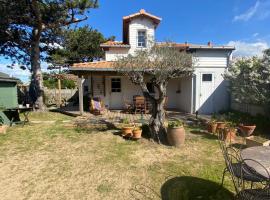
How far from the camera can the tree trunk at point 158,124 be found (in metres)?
6.76

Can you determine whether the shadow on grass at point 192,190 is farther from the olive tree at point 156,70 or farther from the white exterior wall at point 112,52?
the white exterior wall at point 112,52

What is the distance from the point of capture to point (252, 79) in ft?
25.1

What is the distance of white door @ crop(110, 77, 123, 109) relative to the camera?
533 inches

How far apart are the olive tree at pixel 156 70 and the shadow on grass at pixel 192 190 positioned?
2464 millimetres

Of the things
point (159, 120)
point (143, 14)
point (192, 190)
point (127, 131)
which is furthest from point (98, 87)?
point (192, 190)

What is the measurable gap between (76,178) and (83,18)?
9.82 m

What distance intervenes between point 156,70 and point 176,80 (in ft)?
23.9

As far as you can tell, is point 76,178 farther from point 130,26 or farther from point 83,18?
point 130,26

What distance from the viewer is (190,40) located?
578 inches

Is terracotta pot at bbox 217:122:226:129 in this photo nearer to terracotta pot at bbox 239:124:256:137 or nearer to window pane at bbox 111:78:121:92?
terracotta pot at bbox 239:124:256:137

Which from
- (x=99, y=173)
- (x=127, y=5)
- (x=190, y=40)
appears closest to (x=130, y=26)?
(x=127, y=5)

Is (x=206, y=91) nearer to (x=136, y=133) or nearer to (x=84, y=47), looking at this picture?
(x=136, y=133)

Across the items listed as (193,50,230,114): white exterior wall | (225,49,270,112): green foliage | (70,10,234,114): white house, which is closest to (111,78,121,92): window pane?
(70,10,234,114): white house

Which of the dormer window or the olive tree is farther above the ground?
the dormer window
